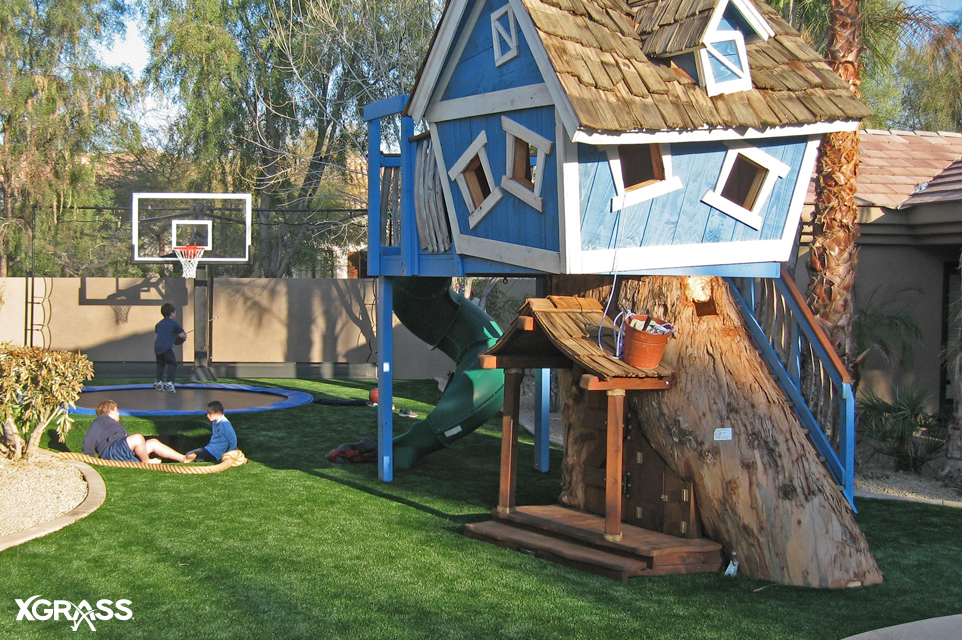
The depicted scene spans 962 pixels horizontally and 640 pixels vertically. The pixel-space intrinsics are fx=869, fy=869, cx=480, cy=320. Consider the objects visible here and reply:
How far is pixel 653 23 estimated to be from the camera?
7.19m

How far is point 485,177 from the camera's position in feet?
26.7

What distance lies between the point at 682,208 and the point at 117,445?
7154mm

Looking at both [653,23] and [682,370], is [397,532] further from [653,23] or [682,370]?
[653,23]

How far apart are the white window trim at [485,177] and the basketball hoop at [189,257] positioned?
12.7 m

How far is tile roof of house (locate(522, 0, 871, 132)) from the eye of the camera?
6312 millimetres

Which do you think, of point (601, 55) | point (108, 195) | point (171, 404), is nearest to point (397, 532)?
point (601, 55)

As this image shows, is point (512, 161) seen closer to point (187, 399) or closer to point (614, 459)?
point (614, 459)

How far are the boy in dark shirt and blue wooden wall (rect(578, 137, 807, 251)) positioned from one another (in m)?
6.33

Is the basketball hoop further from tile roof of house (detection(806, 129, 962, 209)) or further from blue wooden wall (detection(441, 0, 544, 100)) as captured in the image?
tile roof of house (detection(806, 129, 962, 209))

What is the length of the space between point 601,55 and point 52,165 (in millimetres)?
24961

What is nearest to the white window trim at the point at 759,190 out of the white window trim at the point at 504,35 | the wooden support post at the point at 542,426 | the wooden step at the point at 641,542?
the white window trim at the point at 504,35

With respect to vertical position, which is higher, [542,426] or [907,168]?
[907,168]

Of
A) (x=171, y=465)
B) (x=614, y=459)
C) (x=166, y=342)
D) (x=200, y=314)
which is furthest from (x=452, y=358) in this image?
(x=200, y=314)

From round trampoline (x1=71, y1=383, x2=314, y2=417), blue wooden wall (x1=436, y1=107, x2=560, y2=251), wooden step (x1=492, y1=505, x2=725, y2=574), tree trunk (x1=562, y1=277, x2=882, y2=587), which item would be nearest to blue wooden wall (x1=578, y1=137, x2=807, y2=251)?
blue wooden wall (x1=436, y1=107, x2=560, y2=251)
